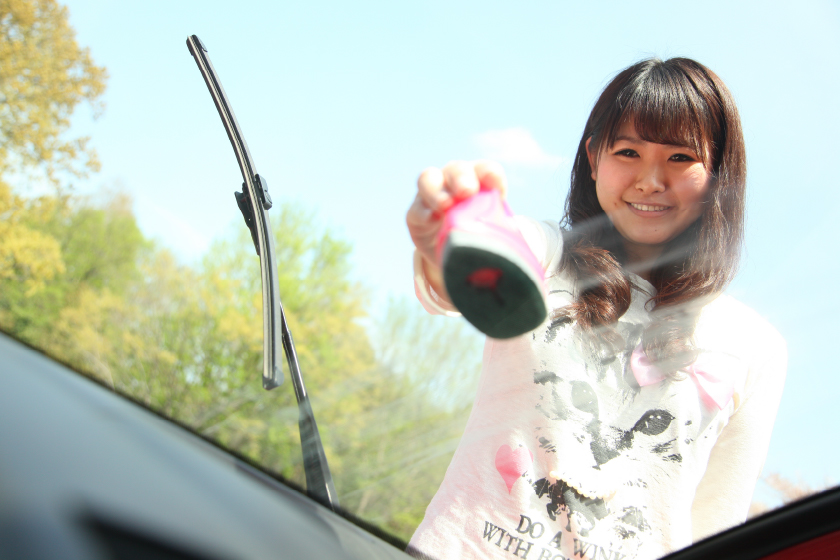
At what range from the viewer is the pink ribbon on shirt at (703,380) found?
3.05 feet

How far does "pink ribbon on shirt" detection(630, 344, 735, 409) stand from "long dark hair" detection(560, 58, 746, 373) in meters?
0.06

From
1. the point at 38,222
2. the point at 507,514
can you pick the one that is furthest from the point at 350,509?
the point at 38,222

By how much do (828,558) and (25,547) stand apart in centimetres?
92

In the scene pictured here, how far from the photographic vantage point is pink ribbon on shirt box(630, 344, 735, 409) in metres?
Result: 0.93

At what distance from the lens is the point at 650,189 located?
102 centimetres

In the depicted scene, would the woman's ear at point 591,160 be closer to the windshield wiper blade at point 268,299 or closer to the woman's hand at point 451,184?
the woman's hand at point 451,184

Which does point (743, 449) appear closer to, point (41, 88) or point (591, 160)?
point (591, 160)

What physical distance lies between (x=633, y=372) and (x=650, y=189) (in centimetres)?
35

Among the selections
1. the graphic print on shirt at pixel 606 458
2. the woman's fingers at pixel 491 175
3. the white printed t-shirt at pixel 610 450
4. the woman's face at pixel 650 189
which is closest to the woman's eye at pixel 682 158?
the woman's face at pixel 650 189

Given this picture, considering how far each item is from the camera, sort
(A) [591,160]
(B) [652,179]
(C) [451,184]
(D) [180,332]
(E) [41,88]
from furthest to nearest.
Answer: (D) [180,332] → (E) [41,88] → (A) [591,160] → (B) [652,179] → (C) [451,184]

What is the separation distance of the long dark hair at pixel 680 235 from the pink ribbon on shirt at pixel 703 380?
0.06 m

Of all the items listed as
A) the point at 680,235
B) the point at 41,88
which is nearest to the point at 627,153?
the point at 680,235

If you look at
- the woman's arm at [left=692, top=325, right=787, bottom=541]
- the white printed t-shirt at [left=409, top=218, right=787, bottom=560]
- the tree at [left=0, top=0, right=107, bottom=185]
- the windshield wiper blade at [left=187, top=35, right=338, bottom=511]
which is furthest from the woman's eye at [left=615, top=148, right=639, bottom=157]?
the tree at [left=0, top=0, right=107, bottom=185]

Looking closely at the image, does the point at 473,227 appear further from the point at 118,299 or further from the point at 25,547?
the point at 118,299
